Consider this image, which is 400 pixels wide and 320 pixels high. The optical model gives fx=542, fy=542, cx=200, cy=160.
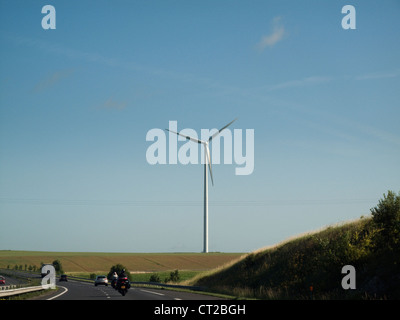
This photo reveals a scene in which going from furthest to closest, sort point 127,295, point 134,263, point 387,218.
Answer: point 134,263
point 127,295
point 387,218

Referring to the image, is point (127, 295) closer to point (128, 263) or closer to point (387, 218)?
point (387, 218)

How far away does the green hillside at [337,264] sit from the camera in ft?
91.7

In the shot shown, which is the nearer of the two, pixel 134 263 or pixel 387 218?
pixel 387 218

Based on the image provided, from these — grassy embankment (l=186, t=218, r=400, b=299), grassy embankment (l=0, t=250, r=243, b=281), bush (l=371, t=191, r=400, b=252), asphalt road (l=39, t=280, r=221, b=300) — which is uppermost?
bush (l=371, t=191, r=400, b=252)

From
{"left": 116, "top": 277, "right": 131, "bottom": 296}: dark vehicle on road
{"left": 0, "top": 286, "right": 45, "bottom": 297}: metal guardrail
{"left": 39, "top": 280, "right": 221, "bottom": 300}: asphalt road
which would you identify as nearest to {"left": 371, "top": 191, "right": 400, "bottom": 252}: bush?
{"left": 39, "top": 280, "right": 221, "bottom": 300}: asphalt road

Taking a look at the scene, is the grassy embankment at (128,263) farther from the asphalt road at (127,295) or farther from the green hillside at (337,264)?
the asphalt road at (127,295)

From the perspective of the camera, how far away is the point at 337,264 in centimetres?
3203

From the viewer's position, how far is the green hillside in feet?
91.7

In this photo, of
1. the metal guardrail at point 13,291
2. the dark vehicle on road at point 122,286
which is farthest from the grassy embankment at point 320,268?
the metal guardrail at point 13,291

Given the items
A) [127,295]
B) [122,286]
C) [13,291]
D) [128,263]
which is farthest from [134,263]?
[13,291]

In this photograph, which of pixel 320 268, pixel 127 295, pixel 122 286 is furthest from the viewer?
pixel 122 286

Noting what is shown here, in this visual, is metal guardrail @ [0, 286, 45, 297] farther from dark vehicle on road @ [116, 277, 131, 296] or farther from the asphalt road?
dark vehicle on road @ [116, 277, 131, 296]

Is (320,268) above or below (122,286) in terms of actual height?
above
